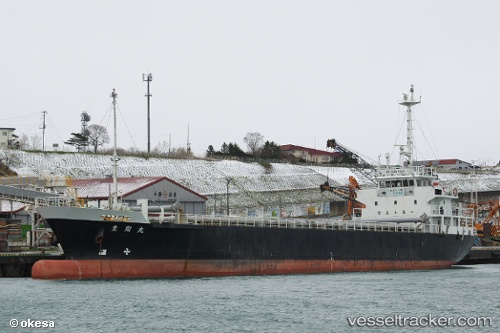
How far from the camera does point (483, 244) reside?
84062 millimetres

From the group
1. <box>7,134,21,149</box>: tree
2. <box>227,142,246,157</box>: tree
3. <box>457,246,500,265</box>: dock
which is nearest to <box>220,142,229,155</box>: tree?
<box>227,142,246,157</box>: tree

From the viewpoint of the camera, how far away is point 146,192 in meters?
75.2

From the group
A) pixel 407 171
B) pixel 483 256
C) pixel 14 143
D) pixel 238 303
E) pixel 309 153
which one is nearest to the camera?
pixel 238 303

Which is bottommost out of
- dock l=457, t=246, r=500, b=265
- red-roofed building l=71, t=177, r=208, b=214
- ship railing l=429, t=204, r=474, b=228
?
dock l=457, t=246, r=500, b=265

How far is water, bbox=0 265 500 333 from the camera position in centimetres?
3144

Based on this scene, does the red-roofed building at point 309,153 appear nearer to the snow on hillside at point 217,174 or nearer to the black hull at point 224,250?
the snow on hillside at point 217,174

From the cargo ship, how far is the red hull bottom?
0.17 feet

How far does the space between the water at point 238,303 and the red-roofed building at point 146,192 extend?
26829 mm

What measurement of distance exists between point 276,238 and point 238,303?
48.2 ft

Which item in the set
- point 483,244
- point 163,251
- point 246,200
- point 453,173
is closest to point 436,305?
point 163,251

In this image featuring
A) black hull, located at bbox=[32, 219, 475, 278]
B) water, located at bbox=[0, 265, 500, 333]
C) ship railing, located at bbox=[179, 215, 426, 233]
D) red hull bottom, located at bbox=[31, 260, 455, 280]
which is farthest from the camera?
ship railing, located at bbox=[179, 215, 426, 233]

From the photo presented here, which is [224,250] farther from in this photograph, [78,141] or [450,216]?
[78,141]

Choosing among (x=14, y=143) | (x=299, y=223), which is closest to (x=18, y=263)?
(x=299, y=223)

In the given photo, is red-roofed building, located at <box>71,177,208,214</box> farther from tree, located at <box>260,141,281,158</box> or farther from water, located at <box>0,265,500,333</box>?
tree, located at <box>260,141,281,158</box>
